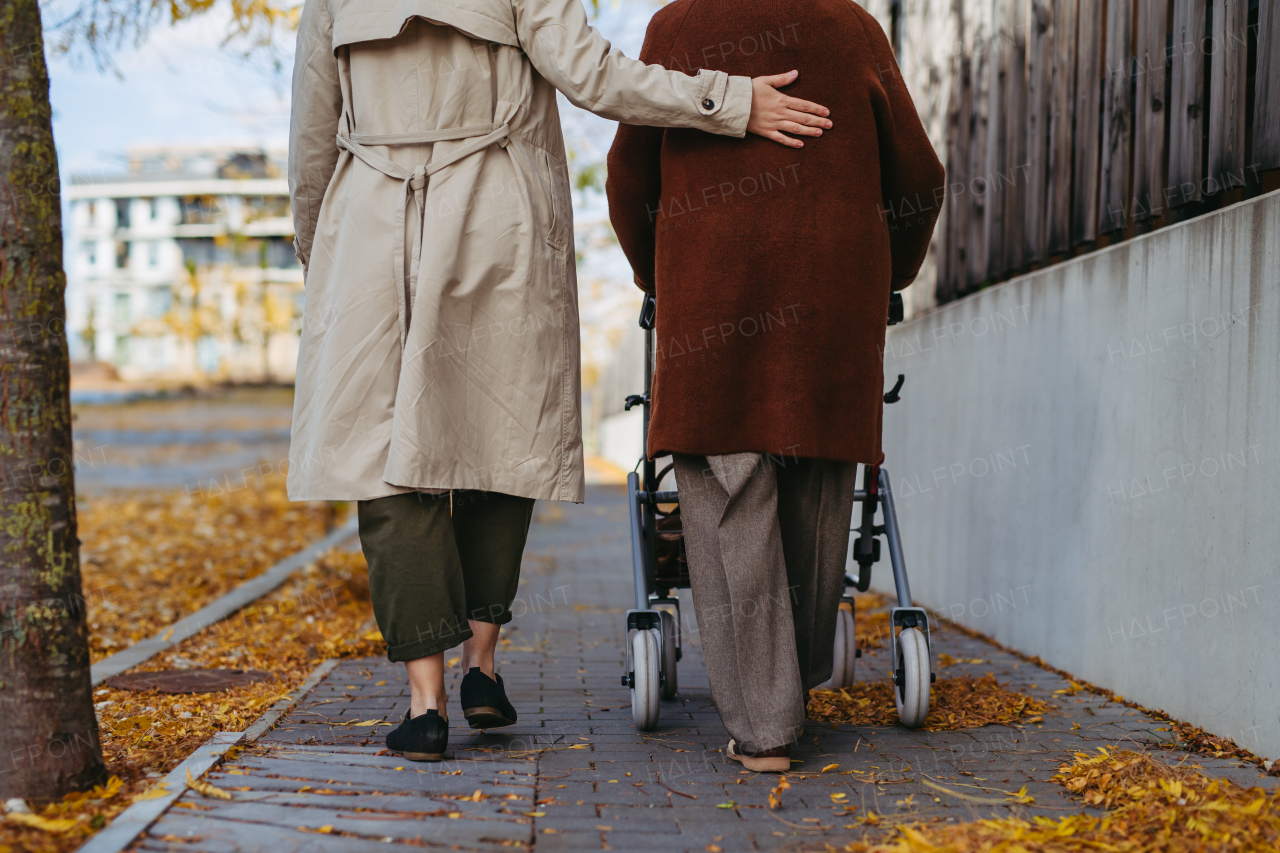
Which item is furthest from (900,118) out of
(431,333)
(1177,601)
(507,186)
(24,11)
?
(24,11)

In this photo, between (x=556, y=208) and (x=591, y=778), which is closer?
(x=591, y=778)

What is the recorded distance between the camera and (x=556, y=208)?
10.0 ft

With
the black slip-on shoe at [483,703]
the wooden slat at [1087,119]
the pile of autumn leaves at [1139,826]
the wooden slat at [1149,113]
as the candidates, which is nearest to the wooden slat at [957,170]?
the wooden slat at [1087,119]

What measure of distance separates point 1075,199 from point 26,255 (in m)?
3.66

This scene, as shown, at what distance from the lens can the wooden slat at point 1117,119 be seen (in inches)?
154

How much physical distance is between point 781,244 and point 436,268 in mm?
913

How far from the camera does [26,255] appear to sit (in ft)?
7.84

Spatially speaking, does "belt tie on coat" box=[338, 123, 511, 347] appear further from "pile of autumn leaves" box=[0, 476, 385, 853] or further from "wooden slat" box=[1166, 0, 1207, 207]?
"wooden slat" box=[1166, 0, 1207, 207]

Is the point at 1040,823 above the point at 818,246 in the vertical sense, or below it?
below

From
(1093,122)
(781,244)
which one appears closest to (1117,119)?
(1093,122)

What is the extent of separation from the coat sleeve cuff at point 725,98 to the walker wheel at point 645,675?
149 cm

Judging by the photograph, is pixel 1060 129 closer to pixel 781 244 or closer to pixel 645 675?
pixel 781 244

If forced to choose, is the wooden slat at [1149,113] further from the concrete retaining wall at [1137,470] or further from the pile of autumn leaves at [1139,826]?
the pile of autumn leaves at [1139,826]

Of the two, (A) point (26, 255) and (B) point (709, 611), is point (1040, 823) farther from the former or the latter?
(A) point (26, 255)
